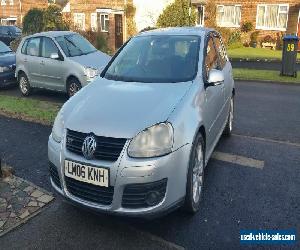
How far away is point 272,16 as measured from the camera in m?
23.0

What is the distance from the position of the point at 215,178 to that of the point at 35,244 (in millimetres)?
2504

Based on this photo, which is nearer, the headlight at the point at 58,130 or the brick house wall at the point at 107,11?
the headlight at the point at 58,130

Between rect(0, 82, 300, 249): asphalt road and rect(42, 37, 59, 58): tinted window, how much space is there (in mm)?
3904

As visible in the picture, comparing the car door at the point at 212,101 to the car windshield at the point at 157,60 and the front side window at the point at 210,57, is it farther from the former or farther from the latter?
the car windshield at the point at 157,60

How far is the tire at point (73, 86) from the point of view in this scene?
9249 millimetres

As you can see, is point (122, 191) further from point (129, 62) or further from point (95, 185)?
point (129, 62)

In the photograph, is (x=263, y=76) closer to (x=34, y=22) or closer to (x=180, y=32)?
(x=180, y=32)

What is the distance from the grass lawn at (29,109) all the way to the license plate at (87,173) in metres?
4.17

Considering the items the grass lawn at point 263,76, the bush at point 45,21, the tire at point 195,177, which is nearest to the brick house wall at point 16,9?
the bush at point 45,21

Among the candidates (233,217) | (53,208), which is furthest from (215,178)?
(53,208)

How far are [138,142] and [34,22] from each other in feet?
83.9

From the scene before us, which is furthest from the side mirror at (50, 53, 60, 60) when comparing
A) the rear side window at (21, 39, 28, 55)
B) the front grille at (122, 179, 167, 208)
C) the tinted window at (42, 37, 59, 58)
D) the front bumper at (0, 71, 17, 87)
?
the front grille at (122, 179, 167, 208)

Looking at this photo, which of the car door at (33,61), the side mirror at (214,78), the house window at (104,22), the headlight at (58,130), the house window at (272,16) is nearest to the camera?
the headlight at (58,130)

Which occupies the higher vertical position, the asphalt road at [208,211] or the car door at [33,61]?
the car door at [33,61]
